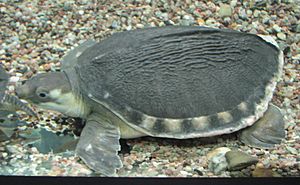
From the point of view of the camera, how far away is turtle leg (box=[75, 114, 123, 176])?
1.34 m

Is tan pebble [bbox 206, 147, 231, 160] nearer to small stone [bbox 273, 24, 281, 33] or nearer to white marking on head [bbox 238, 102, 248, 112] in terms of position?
white marking on head [bbox 238, 102, 248, 112]

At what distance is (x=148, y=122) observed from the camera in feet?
4.63

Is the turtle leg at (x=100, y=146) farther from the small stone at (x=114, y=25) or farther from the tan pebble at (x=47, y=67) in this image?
the small stone at (x=114, y=25)

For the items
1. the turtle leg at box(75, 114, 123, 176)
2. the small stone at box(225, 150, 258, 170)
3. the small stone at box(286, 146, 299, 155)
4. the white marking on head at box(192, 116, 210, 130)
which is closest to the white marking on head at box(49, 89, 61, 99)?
the turtle leg at box(75, 114, 123, 176)

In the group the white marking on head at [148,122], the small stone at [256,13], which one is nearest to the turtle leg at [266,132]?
the white marking on head at [148,122]

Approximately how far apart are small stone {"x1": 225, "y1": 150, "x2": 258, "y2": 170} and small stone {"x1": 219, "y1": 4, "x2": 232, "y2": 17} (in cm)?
77

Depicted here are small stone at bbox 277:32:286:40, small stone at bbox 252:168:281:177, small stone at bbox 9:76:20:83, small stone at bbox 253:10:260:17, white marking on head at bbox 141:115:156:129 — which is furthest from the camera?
small stone at bbox 253:10:260:17

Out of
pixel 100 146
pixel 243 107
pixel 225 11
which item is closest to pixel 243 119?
pixel 243 107

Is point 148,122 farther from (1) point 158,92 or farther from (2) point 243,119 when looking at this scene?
(2) point 243,119

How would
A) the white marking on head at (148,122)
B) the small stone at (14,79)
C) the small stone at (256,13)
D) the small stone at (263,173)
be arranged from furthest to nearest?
the small stone at (256,13), the small stone at (14,79), the white marking on head at (148,122), the small stone at (263,173)

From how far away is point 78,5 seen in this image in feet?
6.68

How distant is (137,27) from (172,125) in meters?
0.60

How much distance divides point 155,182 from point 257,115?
38 centimetres

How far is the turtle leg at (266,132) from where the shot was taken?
1445 mm
